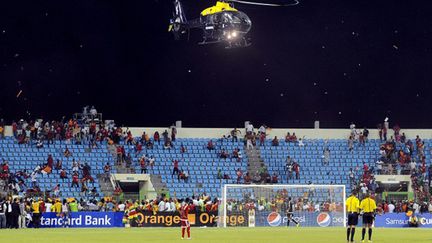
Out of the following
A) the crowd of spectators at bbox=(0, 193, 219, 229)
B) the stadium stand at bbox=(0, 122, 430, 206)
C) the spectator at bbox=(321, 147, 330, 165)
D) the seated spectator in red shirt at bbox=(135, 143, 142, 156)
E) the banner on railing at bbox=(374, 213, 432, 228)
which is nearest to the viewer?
the crowd of spectators at bbox=(0, 193, 219, 229)

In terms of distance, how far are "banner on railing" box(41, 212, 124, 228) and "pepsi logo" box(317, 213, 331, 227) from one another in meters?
11.4

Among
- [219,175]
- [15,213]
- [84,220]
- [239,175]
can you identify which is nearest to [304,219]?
[84,220]

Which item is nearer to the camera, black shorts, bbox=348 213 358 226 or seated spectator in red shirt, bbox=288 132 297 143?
black shorts, bbox=348 213 358 226

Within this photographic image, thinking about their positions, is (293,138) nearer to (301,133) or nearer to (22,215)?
(301,133)

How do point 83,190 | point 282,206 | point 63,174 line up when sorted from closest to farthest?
point 282,206 < point 83,190 < point 63,174

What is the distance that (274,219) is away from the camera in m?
61.5

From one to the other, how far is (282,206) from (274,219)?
898 millimetres

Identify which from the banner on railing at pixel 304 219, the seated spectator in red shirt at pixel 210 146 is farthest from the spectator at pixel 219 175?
the banner on railing at pixel 304 219

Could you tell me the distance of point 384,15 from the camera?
84.8 meters

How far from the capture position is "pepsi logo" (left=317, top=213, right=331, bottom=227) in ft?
201

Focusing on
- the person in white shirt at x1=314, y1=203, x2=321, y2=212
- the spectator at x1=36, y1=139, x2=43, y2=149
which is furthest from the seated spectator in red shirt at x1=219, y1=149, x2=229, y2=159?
the person in white shirt at x1=314, y1=203, x2=321, y2=212

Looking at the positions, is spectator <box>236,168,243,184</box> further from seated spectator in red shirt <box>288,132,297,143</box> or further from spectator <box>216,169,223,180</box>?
seated spectator in red shirt <box>288,132,297,143</box>

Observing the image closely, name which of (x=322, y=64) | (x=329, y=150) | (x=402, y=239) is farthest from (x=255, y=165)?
(x=402, y=239)

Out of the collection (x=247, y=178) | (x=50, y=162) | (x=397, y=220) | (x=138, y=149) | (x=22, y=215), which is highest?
(x=138, y=149)
